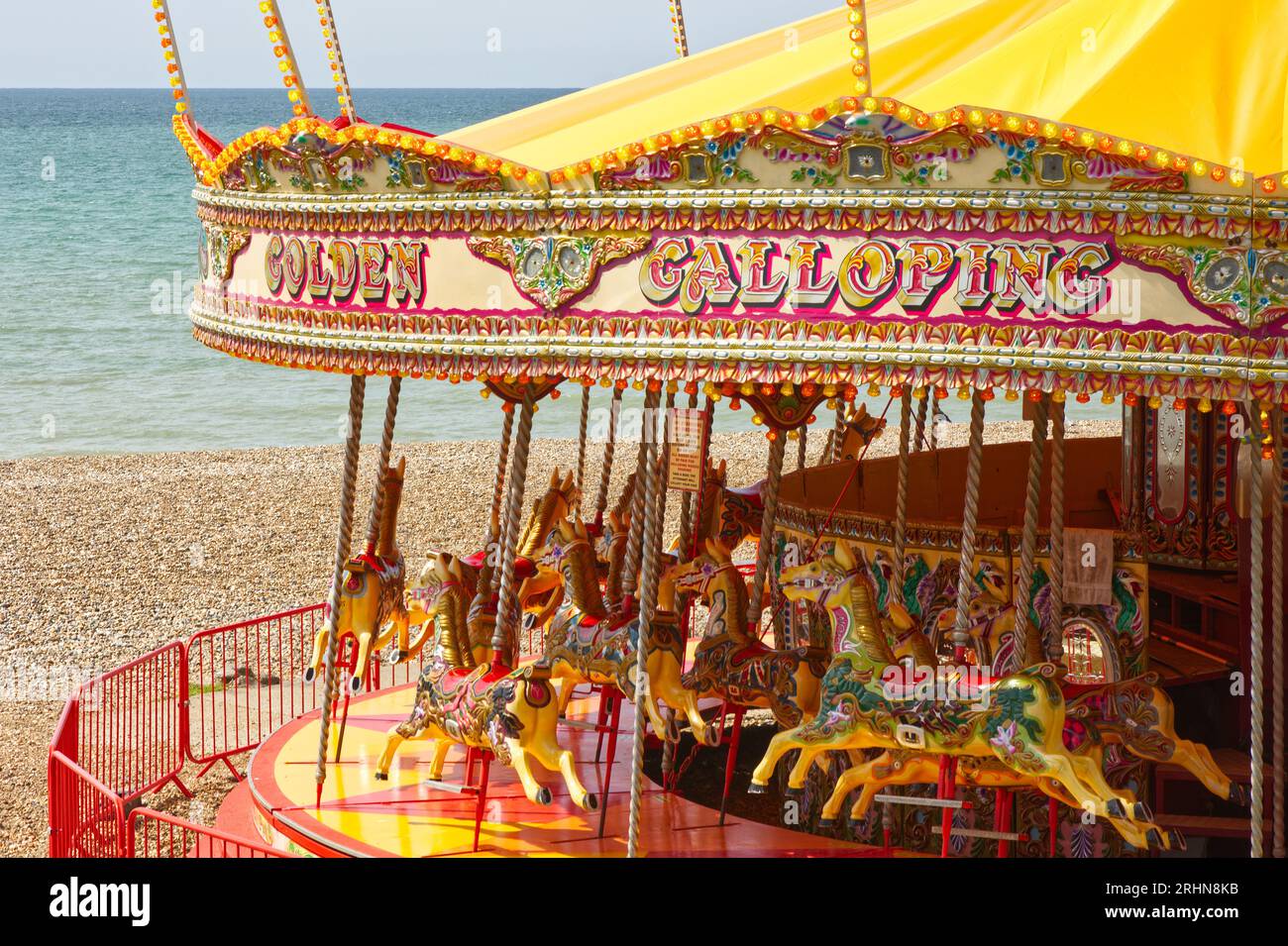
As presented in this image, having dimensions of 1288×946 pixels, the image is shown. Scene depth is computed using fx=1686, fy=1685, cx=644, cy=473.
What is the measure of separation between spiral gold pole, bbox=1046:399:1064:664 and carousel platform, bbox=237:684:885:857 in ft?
4.08

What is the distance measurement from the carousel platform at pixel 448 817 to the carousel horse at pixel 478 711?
22cm

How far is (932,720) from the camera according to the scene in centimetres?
668

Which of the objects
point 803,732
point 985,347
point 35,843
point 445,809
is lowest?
point 35,843

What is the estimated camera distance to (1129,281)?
18.9 ft

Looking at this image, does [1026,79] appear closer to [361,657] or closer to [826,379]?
[826,379]

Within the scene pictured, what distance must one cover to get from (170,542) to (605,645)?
13248mm

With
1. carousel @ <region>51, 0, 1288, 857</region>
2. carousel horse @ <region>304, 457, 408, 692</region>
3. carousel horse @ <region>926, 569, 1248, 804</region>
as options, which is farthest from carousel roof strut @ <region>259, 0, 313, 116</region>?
carousel horse @ <region>926, 569, 1248, 804</region>

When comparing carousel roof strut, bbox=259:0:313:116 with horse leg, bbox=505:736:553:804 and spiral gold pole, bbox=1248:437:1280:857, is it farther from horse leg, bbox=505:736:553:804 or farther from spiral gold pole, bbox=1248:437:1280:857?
spiral gold pole, bbox=1248:437:1280:857

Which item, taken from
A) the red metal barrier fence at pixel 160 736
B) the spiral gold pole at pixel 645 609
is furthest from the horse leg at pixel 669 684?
the red metal barrier fence at pixel 160 736

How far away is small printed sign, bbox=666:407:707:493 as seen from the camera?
322 inches

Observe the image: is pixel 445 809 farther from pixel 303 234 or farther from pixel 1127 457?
pixel 1127 457
